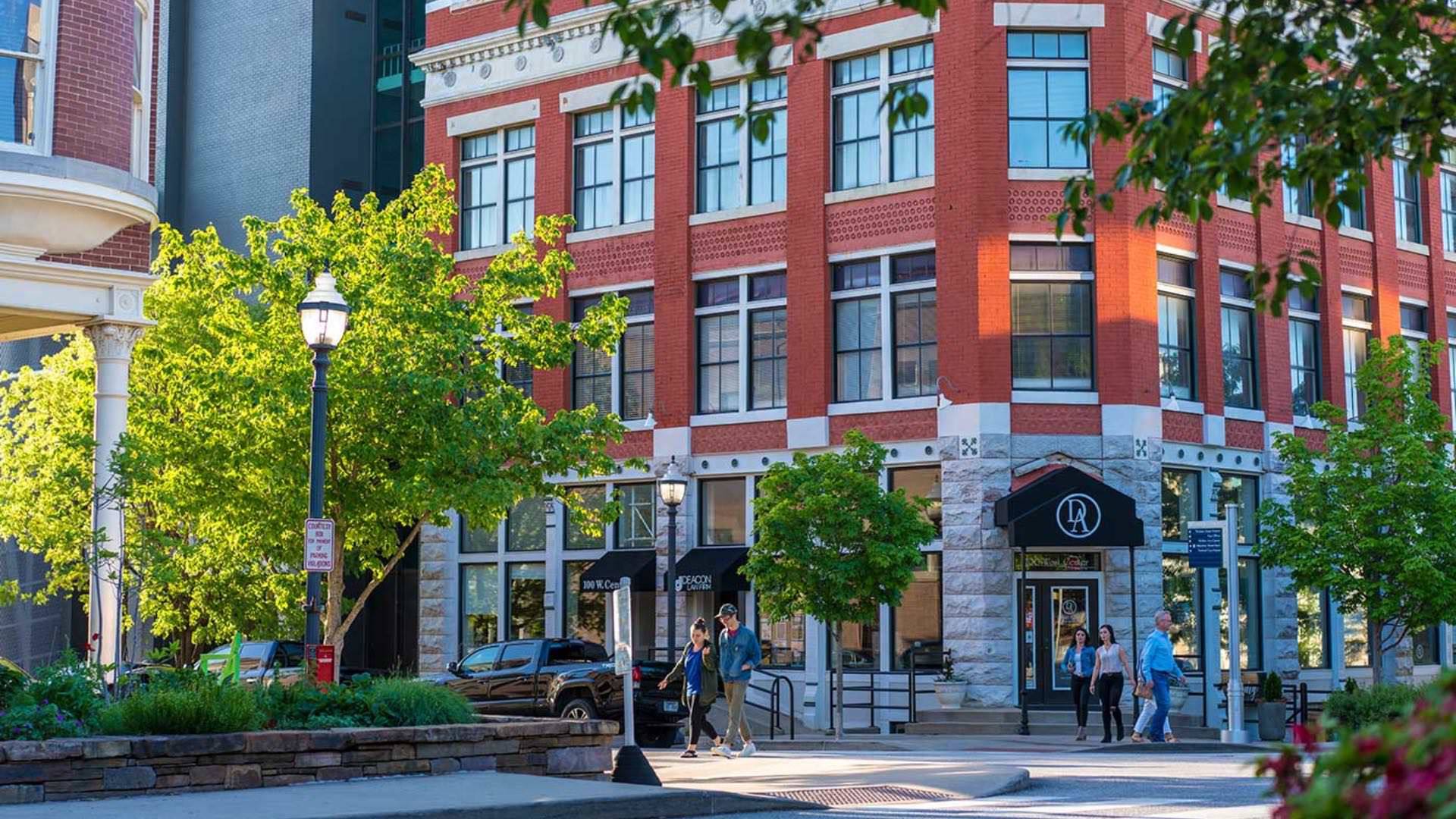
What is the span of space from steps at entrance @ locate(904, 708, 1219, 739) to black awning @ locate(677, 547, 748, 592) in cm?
444

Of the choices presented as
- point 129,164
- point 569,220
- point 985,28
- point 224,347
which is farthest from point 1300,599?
point 129,164

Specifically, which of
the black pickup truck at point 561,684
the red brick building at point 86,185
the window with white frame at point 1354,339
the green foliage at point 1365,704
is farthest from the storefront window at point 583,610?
the green foliage at point 1365,704

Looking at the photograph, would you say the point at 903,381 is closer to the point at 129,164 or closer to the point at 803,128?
the point at 803,128

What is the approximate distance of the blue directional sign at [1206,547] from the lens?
27.6m

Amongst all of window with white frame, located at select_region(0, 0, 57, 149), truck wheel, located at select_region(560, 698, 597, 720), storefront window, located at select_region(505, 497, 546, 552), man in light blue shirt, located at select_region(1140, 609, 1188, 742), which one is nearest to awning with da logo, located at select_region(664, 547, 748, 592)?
storefront window, located at select_region(505, 497, 546, 552)

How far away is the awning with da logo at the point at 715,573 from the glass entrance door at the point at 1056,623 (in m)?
5.12

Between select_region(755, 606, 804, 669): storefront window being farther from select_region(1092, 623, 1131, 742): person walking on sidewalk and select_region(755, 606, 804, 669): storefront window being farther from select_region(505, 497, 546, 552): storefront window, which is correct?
select_region(1092, 623, 1131, 742): person walking on sidewalk

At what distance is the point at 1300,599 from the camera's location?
3441 centimetres

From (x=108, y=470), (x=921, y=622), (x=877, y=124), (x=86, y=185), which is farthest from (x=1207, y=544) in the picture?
(x=86, y=185)

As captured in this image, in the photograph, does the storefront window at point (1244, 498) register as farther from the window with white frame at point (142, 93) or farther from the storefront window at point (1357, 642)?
the window with white frame at point (142, 93)

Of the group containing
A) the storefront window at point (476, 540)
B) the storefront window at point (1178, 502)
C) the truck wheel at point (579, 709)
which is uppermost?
the storefront window at point (1178, 502)

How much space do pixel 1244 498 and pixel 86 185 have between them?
2194 cm

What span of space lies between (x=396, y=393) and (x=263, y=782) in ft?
38.7

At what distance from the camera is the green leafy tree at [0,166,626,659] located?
26438 millimetres
